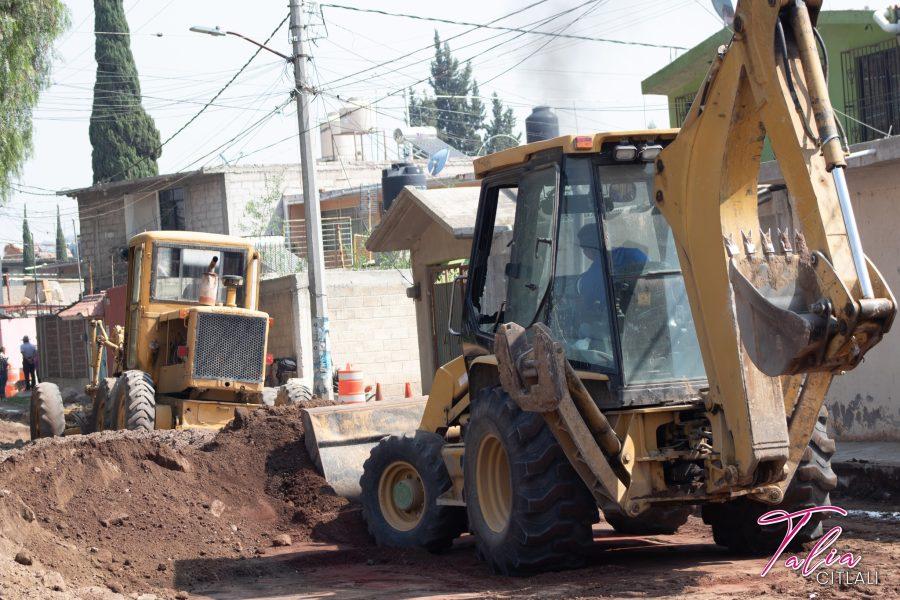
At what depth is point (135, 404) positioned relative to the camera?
14.8m

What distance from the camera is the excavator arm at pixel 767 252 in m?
5.58

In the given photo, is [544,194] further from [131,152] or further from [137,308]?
[131,152]

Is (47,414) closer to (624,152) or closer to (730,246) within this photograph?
(624,152)

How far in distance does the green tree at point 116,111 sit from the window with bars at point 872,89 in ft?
111

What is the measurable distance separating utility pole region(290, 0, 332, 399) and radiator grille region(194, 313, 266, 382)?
398 cm

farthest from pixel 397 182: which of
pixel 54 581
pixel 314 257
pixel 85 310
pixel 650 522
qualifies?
pixel 54 581

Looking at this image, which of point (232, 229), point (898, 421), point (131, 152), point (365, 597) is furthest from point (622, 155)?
point (131, 152)

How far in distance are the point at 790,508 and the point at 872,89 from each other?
1480 centimetres

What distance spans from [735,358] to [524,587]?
193 centimetres

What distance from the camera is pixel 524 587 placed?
23.1ft

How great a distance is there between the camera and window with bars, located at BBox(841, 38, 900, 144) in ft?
65.4

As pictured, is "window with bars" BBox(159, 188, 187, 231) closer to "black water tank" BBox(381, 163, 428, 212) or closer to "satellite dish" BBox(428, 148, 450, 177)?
"satellite dish" BBox(428, 148, 450, 177)

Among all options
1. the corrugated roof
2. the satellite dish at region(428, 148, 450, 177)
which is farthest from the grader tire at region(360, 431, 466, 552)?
the corrugated roof

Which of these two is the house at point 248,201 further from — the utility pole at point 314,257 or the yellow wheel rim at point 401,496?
the yellow wheel rim at point 401,496
